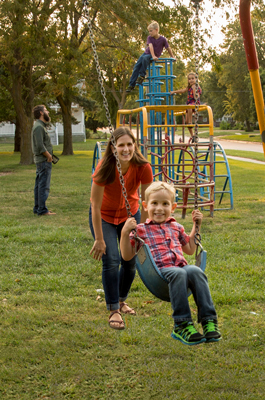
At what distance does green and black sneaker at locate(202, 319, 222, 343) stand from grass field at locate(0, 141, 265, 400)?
0.46 m

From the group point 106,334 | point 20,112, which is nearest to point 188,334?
point 106,334

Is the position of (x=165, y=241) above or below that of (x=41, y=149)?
below

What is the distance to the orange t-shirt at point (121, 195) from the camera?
139 inches

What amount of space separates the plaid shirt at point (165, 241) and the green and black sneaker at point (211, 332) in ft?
1.61

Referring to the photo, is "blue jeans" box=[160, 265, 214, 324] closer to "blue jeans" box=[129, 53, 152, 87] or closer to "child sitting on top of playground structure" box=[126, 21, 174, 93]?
"child sitting on top of playground structure" box=[126, 21, 174, 93]

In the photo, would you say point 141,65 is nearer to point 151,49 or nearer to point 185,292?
point 151,49

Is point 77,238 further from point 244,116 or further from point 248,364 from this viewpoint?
point 244,116

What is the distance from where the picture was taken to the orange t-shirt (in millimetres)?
3520

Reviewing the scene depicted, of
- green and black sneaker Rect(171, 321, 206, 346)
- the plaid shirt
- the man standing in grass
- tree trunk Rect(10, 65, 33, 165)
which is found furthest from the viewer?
tree trunk Rect(10, 65, 33, 165)

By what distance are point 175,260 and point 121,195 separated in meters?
0.73

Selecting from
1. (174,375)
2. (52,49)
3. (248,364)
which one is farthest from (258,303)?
(52,49)

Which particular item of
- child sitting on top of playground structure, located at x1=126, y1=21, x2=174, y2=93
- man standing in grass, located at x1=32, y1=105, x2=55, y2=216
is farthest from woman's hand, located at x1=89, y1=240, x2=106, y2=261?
child sitting on top of playground structure, located at x1=126, y1=21, x2=174, y2=93

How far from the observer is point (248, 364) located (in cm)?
321

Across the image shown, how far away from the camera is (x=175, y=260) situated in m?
3.11
